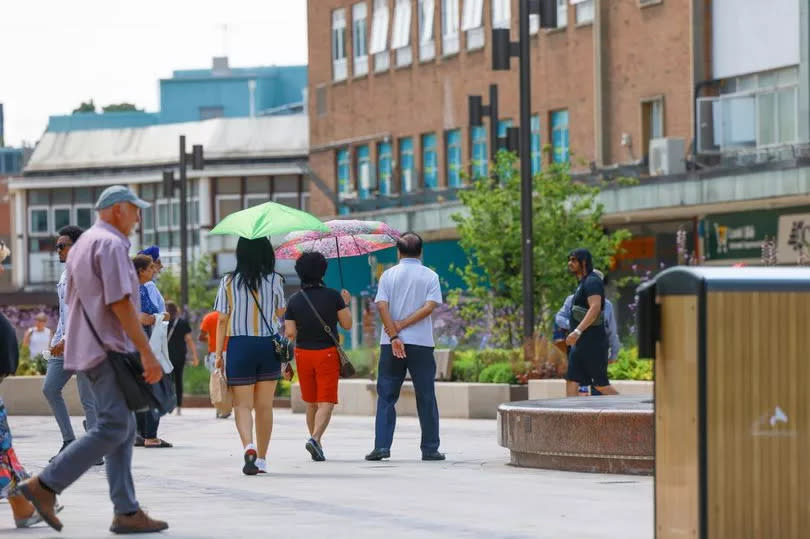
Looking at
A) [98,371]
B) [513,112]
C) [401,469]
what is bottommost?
[401,469]

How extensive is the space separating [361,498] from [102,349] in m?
2.79

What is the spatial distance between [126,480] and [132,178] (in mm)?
79306

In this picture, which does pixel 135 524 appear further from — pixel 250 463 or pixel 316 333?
pixel 316 333

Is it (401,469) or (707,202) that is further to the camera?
(707,202)

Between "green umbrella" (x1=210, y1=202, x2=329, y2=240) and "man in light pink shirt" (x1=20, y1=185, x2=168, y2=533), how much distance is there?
569 cm

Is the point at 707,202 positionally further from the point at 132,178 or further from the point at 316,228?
the point at 132,178

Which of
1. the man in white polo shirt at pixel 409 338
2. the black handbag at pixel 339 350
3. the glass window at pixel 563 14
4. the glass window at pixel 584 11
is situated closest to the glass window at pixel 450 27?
the glass window at pixel 563 14

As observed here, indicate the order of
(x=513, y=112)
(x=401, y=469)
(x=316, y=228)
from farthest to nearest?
1. (x=513, y=112)
2. (x=316, y=228)
3. (x=401, y=469)

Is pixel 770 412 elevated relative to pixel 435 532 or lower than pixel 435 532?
elevated

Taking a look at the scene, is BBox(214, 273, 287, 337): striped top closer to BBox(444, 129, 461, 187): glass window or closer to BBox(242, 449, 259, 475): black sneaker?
BBox(242, 449, 259, 475): black sneaker

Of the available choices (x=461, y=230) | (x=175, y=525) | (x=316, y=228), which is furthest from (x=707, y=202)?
(x=175, y=525)

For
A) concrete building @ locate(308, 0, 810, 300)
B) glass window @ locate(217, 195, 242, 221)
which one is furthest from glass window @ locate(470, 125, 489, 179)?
glass window @ locate(217, 195, 242, 221)

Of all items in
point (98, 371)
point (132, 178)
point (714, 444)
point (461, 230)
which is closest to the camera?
point (714, 444)

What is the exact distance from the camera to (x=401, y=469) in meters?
15.5
